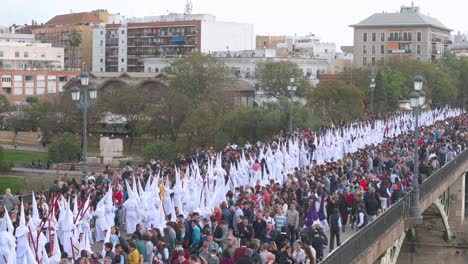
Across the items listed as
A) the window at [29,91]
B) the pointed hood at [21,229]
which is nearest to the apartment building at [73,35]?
the window at [29,91]

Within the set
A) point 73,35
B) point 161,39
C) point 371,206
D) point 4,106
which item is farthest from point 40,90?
point 371,206

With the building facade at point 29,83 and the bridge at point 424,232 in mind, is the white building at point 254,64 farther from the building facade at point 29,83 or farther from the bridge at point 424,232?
the bridge at point 424,232

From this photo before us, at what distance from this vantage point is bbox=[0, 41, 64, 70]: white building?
134m

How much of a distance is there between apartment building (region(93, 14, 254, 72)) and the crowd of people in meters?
108

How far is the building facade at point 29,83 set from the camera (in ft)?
409

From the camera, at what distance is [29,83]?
126812 mm

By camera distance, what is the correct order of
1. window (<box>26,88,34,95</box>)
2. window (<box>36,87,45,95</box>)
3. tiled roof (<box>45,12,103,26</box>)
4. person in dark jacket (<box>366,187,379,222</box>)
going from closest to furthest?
1. person in dark jacket (<box>366,187,379,222</box>)
2. window (<box>26,88,34,95</box>)
3. window (<box>36,87,45,95</box>)
4. tiled roof (<box>45,12,103,26</box>)

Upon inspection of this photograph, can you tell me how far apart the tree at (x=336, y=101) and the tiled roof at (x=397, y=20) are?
53000 mm

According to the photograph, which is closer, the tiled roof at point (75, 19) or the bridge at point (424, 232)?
the bridge at point (424, 232)

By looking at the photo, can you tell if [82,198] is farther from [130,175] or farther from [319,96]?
[319,96]

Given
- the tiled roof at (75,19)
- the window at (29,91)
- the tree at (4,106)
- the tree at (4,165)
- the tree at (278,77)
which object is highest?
the tiled roof at (75,19)

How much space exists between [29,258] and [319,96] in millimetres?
64135

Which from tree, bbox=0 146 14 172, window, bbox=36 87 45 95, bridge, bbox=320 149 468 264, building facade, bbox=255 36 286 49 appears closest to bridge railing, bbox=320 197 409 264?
→ bridge, bbox=320 149 468 264

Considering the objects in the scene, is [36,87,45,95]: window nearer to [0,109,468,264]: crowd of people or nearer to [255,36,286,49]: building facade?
[255,36,286,49]: building facade
